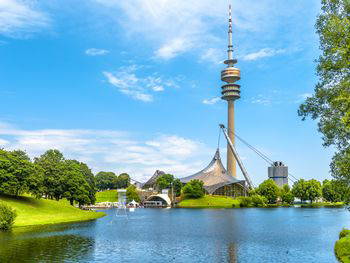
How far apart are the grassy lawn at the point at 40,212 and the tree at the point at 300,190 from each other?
4374 inches

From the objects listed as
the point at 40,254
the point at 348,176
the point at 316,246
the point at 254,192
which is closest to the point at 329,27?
the point at 348,176

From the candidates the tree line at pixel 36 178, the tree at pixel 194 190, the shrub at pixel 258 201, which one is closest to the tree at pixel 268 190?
the shrub at pixel 258 201

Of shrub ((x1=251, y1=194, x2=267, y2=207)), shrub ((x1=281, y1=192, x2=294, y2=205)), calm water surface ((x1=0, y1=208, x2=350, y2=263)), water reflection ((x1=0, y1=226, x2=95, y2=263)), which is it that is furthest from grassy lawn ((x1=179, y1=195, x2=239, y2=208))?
water reflection ((x1=0, y1=226, x2=95, y2=263))

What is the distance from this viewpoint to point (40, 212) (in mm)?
81312

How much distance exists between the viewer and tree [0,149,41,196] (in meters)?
76.3

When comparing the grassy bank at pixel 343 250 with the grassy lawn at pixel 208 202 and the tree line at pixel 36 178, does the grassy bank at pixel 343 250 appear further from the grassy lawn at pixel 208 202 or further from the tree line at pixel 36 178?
the grassy lawn at pixel 208 202

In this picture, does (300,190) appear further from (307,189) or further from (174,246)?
(174,246)

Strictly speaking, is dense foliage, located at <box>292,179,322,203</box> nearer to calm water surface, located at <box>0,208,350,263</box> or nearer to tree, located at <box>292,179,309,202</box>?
tree, located at <box>292,179,309,202</box>

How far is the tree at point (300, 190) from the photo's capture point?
174 meters

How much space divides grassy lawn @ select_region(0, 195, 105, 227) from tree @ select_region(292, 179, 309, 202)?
11109 cm

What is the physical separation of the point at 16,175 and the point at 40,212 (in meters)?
9.69

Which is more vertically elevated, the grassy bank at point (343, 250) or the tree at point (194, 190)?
the tree at point (194, 190)

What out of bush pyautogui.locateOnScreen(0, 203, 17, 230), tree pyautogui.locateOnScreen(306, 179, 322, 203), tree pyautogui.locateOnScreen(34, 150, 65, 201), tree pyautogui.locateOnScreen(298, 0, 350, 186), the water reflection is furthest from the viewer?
tree pyautogui.locateOnScreen(306, 179, 322, 203)

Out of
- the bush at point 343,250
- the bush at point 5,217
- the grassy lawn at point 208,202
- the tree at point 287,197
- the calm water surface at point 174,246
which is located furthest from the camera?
the grassy lawn at point 208,202
